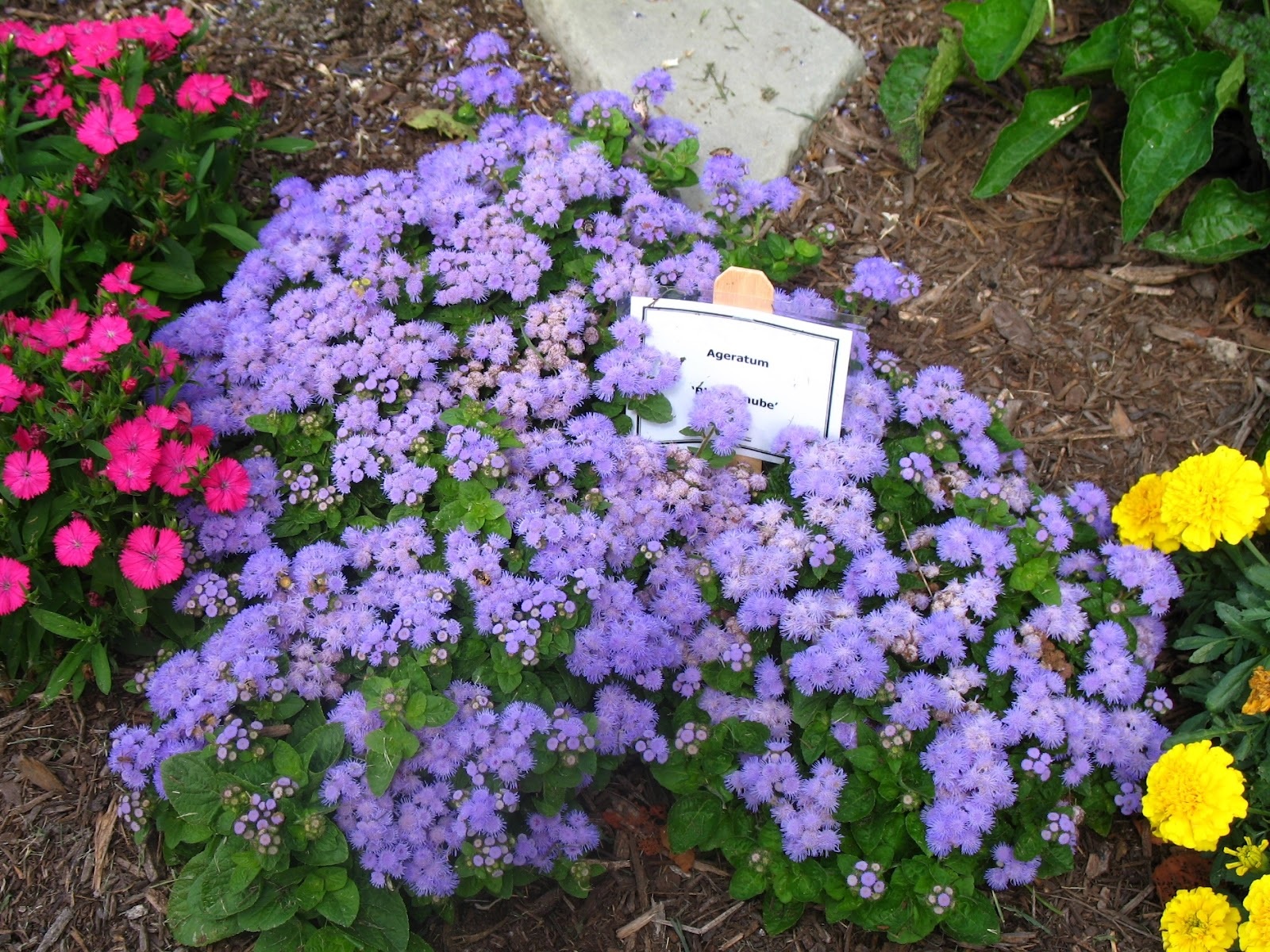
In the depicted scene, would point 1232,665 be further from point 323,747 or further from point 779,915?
point 323,747

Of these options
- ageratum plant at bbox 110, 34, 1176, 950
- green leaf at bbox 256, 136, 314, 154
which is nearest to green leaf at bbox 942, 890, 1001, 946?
ageratum plant at bbox 110, 34, 1176, 950

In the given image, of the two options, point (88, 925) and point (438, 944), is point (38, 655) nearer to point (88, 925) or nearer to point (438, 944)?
point (88, 925)

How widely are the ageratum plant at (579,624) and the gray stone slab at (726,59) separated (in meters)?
1.11

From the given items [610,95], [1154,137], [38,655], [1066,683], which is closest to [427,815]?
[38,655]

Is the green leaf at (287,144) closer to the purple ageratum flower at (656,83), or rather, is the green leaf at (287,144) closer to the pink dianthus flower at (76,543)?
the purple ageratum flower at (656,83)

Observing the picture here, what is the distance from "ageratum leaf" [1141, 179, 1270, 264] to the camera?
12.6ft

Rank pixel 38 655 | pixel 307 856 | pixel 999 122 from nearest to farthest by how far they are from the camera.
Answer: pixel 307 856 → pixel 38 655 → pixel 999 122

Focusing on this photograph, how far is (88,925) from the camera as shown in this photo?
2.87m

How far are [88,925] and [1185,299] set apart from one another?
13.8 feet

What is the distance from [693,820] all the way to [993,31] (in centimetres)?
307

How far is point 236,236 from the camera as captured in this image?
361cm

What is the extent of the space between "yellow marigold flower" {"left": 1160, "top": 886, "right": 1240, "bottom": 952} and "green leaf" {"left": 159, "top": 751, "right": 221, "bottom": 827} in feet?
8.05

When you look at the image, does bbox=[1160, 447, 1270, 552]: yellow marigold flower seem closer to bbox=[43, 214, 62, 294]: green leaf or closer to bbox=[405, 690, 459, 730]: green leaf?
bbox=[405, 690, 459, 730]: green leaf

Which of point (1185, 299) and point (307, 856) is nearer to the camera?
point (307, 856)
